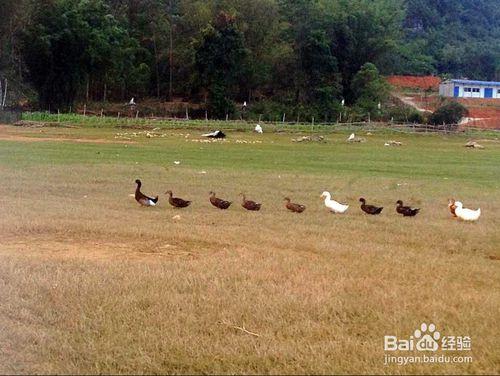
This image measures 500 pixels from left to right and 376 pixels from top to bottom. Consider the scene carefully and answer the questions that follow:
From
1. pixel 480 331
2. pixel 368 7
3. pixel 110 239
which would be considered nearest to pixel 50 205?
pixel 110 239

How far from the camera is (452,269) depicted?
29.2 feet

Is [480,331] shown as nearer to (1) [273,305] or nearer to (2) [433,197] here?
(1) [273,305]

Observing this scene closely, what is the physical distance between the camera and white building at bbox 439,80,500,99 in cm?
8188

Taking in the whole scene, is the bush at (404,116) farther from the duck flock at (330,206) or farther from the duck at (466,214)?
the duck at (466,214)

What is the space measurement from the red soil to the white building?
268 centimetres

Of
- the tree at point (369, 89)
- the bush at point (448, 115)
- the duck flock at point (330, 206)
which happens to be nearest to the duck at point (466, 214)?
the duck flock at point (330, 206)

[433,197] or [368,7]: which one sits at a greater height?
[368,7]

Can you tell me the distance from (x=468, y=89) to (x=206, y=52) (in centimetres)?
3626

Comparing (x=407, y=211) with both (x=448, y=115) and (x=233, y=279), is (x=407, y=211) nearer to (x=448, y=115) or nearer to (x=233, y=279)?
(x=233, y=279)

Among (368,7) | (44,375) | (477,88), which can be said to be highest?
(368,7)

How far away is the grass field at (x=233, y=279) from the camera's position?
5.89 metres

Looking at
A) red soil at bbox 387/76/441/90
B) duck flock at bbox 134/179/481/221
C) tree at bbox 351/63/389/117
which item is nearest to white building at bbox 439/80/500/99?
red soil at bbox 387/76/441/90

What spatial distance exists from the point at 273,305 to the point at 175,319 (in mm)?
1040

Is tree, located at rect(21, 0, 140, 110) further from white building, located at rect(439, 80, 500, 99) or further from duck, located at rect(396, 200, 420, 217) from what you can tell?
duck, located at rect(396, 200, 420, 217)
